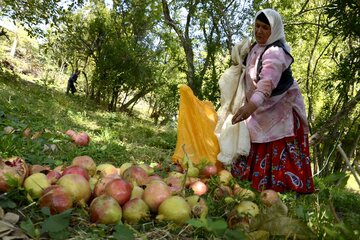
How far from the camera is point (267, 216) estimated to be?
150 cm

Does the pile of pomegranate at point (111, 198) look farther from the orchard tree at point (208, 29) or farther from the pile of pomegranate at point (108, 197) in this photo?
the orchard tree at point (208, 29)

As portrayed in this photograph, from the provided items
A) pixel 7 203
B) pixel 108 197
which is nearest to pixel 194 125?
pixel 108 197

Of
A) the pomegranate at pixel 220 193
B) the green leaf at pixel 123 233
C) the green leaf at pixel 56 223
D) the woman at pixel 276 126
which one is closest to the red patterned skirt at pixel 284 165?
the woman at pixel 276 126

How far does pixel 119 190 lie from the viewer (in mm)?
1753

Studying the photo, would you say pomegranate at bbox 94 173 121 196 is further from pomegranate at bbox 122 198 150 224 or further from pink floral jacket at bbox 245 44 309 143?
pink floral jacket at bbox 245 44 309 143

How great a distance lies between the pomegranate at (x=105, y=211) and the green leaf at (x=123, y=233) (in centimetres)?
17

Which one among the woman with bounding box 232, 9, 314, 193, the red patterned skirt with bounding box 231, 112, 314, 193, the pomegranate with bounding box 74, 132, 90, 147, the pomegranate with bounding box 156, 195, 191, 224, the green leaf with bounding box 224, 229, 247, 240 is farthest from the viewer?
the pomegranate with bounding box 74, 132, 90, 147

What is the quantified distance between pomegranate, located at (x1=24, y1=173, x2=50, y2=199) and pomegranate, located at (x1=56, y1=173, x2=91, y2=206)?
0.06 meters

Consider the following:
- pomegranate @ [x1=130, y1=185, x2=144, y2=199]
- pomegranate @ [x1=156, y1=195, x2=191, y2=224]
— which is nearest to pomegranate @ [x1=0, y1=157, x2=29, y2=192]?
pomegranate @ [x1=130, y1=185, x2=144, y2=199]

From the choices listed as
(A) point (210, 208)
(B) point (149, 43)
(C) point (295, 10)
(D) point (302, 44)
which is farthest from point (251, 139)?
(B) point (149, 43)

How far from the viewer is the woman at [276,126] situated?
2936 mm

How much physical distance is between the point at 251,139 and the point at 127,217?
172 centimetres

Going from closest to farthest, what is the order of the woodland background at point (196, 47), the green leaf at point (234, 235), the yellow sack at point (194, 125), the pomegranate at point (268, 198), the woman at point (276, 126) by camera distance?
the green leaf at point (234, 235) < the pomegranate at point (268, 198) < the woman at point (276, 126) < the yellow sack at point (194, 125) < the woodland background at point (196, 47)

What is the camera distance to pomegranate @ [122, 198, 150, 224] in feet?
5.47
